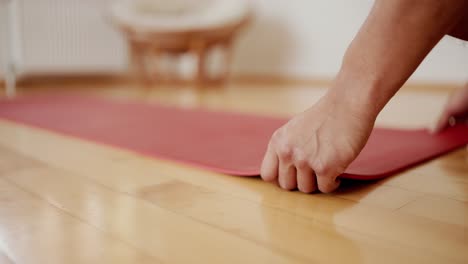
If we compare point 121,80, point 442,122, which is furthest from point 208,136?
point 121,80

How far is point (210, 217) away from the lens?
1.73 ft

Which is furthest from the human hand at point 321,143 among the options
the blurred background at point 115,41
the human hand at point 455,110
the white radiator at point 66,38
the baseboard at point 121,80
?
the white radiator at point 66,38

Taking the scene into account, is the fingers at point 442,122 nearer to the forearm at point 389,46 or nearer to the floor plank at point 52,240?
the forearm at point 389,46

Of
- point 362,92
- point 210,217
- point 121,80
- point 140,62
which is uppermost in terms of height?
point 362,92

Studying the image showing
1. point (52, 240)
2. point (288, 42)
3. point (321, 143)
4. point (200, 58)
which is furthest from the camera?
point (288, 42)

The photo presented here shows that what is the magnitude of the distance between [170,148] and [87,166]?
174mm

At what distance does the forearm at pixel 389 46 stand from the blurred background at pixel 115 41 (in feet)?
5.96

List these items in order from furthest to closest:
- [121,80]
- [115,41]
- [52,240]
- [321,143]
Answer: [121,80] < [115,41] < [321,143] < [52,240]

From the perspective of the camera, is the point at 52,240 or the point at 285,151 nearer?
the point at 52,240

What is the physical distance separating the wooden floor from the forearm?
0.14m

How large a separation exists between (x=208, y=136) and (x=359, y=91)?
1.70 ft

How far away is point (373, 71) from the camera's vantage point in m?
0.52

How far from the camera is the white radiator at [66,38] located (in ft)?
8.95

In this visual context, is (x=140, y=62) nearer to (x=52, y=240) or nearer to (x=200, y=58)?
(x=200, y=58)
